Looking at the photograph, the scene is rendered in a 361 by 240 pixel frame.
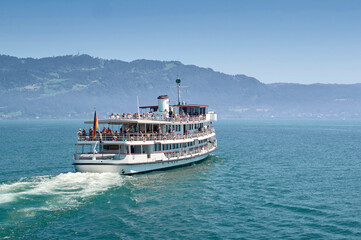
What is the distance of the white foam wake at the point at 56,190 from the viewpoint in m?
28.7

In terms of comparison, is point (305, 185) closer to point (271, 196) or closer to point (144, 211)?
point (271, 196)

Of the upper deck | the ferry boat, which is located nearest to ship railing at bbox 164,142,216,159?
the ferry boat

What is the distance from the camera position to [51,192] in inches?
1243

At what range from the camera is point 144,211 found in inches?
1121

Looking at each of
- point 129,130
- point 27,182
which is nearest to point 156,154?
point 129,130

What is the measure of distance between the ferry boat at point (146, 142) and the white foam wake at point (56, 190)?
1978 millimetres

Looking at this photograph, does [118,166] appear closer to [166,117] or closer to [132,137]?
[132,137]

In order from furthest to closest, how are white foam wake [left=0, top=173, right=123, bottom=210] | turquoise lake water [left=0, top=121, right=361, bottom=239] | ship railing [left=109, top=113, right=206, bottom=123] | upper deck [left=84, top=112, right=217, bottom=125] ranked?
1. ship railing [left=109, top=113, right=206, bottom=123]
2. upper deck [left=84, top=112, right=217, bottom=125]
3. white foam wake [left=0, top=173, right=123, bottom=210]
4. turquoise lake water [left=0, top=121, right=361, bottom=239]

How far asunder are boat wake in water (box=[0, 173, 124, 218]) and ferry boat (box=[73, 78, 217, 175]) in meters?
1.96

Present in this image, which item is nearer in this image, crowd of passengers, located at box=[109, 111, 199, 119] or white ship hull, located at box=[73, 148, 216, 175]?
white ship hull, located at box=[73, 148, 216, 175]

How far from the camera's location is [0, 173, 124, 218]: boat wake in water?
2742cm

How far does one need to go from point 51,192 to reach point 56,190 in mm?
828

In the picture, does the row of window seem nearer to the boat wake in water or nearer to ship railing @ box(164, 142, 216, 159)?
ship railing @ box(164, 142, 216, 159)

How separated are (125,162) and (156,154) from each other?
15.3 ft
